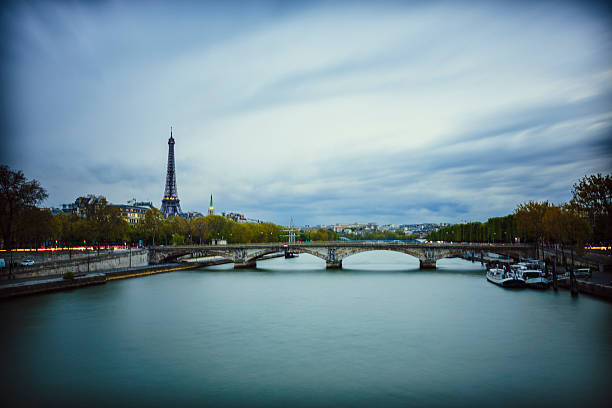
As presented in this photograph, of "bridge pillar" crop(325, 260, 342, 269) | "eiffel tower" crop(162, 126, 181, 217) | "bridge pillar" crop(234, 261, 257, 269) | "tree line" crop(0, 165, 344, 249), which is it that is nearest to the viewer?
"tree line" crop(0, 165, 344, 249)

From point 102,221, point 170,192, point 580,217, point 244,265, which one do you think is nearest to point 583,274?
point 580,217

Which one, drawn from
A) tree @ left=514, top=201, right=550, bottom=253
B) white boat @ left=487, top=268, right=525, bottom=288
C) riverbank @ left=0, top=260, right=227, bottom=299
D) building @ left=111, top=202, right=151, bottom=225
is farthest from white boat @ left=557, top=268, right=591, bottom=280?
building @ left=111, top=202, right=151, bottom=225

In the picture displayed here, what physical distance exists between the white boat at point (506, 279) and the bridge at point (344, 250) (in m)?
14.8

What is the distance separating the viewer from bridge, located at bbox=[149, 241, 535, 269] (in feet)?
184

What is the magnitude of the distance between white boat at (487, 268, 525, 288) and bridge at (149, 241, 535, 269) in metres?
14.8

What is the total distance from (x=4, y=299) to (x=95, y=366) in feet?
55.6

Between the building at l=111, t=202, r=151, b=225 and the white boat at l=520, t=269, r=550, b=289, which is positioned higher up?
the building at l=111, t=202, r=151, b=225

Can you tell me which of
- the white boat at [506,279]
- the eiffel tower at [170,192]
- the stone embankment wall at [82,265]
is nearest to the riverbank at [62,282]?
the stone embankment wall at [82,265]

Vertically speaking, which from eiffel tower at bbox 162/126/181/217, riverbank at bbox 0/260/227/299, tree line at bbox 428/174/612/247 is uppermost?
eiffel tower at bbox 162/126/181/217

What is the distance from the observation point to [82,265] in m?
45.4

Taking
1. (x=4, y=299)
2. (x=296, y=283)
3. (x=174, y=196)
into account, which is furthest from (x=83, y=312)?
(x=174, y=196)

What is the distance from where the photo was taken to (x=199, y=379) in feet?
51.7

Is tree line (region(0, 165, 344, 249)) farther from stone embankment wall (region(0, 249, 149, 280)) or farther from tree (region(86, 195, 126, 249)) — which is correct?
stone embankment wall (region(0, 249, 149, 280))

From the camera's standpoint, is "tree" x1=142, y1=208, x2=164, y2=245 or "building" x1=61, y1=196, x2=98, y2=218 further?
"tree" x1=142, y1=208, x2=164, y2=245
